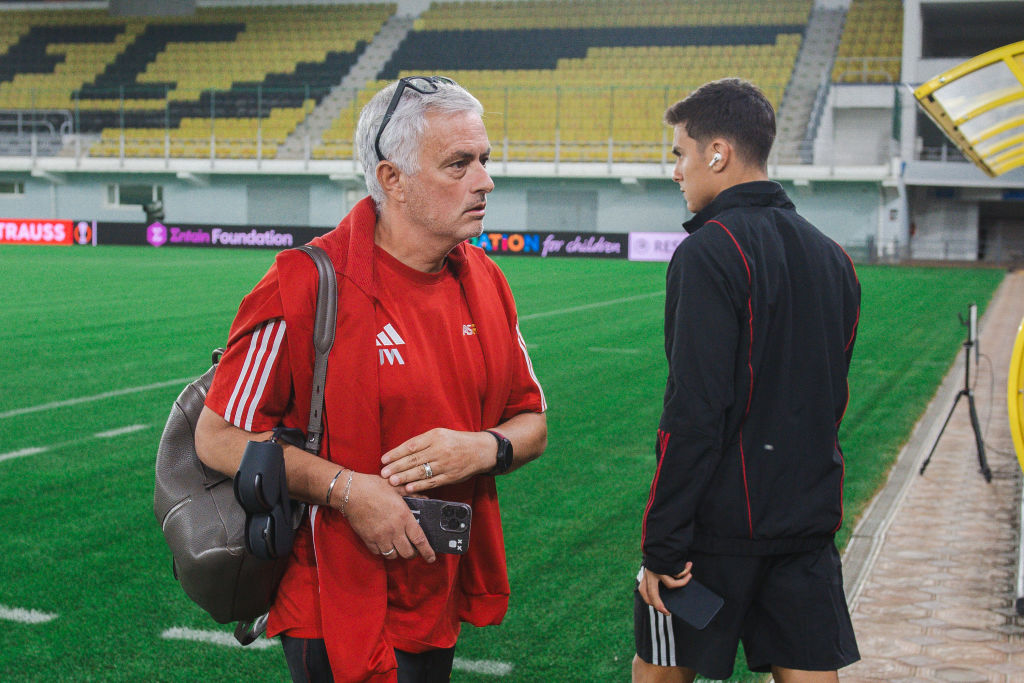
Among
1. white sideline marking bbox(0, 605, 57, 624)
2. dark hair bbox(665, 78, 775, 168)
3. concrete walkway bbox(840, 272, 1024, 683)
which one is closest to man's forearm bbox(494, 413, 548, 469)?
dark hair bbox(665, 78, 775, 168)

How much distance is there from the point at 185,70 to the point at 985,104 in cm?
4435

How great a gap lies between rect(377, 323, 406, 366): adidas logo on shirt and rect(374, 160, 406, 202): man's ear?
31 cm

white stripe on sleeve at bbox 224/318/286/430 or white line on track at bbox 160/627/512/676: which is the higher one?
white stripe on sleeve at bbox 224/318/286/430

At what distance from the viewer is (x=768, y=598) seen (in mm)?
2734

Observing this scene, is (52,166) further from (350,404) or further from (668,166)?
(350,404)

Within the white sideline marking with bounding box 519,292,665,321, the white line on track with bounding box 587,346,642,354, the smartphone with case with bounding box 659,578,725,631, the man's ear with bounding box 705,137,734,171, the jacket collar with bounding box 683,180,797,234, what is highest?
the man's ear with bounding box 705,137,734,171

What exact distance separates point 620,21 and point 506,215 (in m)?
10.4

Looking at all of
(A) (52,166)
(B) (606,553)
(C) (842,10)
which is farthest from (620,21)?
(B) (606,553)

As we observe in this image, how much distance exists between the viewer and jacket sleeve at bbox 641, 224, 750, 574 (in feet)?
8.45

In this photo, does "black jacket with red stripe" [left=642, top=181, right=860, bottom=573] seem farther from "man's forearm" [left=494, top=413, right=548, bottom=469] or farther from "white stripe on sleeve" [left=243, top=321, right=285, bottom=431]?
"white stripe on sleeve" [left=243, top=321, right=285, bottom=431]

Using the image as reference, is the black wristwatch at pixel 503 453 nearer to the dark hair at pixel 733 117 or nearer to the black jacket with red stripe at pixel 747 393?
the black jacket with red stripe at pixel 747 393

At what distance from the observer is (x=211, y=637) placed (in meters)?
4.45

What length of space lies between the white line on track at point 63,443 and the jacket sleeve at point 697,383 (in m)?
6.10

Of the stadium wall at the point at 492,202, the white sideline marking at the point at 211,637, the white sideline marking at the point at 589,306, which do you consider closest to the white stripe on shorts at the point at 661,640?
the white sideline marking at the point at 211,637
